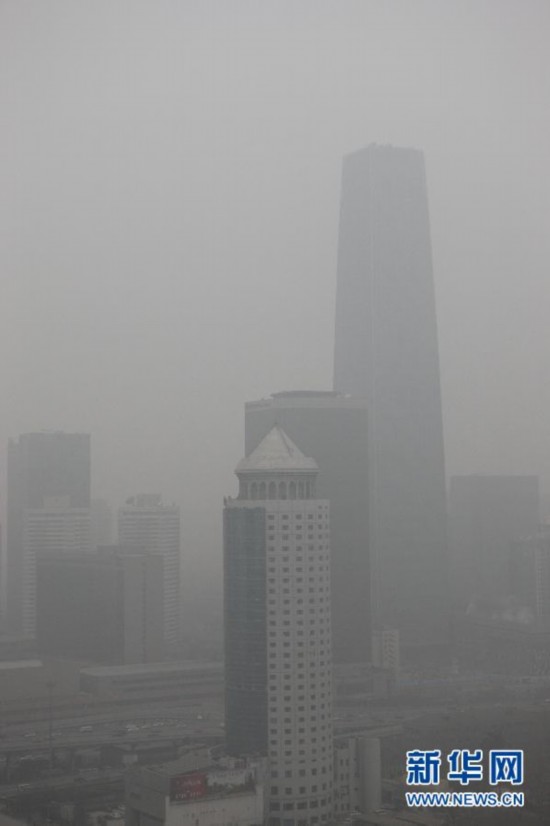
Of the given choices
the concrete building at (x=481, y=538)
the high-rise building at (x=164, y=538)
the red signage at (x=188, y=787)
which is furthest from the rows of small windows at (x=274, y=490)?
the concrete building at (x=481, y=538)

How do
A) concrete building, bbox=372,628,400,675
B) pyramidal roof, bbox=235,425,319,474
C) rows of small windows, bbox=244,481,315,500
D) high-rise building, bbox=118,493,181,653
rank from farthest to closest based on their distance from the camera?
1. concrete building, bbox=372,628,400,675
2. high-rise building, bbox=118,493,181,653
3. pyramidal roof, bbox=235,425,319,474
4. rows of small windows, bbox=244,481,315,500

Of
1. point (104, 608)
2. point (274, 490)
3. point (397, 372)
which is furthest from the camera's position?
point (397, 372)

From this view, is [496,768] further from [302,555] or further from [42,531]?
[42,531]

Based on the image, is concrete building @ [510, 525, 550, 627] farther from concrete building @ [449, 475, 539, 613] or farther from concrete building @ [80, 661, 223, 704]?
concrete building @ [80, 661, 223, 704]

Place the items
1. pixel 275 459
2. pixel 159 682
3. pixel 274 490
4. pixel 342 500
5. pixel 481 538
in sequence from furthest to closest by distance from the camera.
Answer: pixel 481 538 → pixel 342 500 → pixel 159 682 → pixel 275 459 → pixel 274 490

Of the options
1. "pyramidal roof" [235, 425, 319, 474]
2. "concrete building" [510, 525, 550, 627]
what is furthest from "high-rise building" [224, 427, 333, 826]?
"concrete building" [510, 525, 550, 627]

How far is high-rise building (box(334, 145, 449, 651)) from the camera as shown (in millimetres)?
23219

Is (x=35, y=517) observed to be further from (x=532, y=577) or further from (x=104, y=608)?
(x=532, y=577)

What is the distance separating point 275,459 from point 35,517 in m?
11.9

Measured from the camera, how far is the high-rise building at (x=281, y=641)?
38.9 ft

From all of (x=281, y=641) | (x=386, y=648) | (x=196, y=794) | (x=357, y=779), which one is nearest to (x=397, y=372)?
(x=386, y=648)

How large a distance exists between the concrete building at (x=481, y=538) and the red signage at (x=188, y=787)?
10.7 meters

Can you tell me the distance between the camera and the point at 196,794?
10.8 m

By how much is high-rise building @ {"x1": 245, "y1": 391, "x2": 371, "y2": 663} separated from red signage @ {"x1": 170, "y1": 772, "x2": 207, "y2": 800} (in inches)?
360
